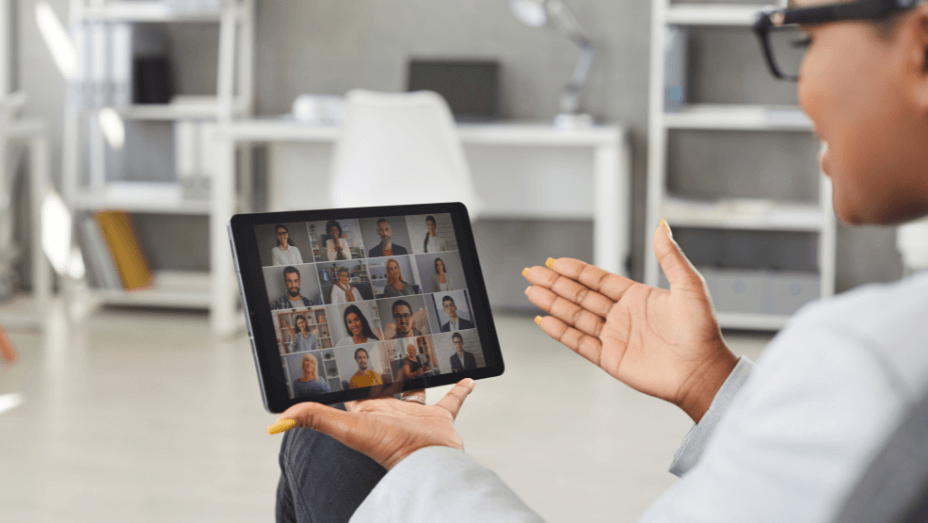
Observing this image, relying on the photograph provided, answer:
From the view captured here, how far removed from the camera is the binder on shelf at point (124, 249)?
3.56 m

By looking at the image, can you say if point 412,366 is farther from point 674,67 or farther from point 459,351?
point 674,67

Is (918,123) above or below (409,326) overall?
above

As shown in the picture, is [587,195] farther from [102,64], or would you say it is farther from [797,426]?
[797,426]

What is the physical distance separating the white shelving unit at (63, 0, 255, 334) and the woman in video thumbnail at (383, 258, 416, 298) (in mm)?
2418

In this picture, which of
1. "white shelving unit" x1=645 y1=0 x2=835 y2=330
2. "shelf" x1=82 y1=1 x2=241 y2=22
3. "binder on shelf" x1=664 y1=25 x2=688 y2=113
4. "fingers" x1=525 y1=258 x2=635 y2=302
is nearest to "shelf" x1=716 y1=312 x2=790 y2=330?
"white shelving unit" x1=645 y1=0 x2=835 y2=330

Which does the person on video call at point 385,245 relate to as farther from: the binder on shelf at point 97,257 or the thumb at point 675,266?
the binder on shelf at point 97,257

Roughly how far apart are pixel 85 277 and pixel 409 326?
10.2 ft

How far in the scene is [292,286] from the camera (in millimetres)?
857

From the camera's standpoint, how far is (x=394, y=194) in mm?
2857

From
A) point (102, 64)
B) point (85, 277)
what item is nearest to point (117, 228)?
point (85, 277)

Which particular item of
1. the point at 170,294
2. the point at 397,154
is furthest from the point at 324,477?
the point at 170,294

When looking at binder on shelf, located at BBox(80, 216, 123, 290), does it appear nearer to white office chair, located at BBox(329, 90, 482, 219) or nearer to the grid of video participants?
white office chair, located at BBox(329, 90, 482, 219)

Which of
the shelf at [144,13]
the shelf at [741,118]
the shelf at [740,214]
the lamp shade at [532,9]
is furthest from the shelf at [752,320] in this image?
the shelf at [144,13]

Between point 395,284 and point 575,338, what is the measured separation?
0.62 feet
